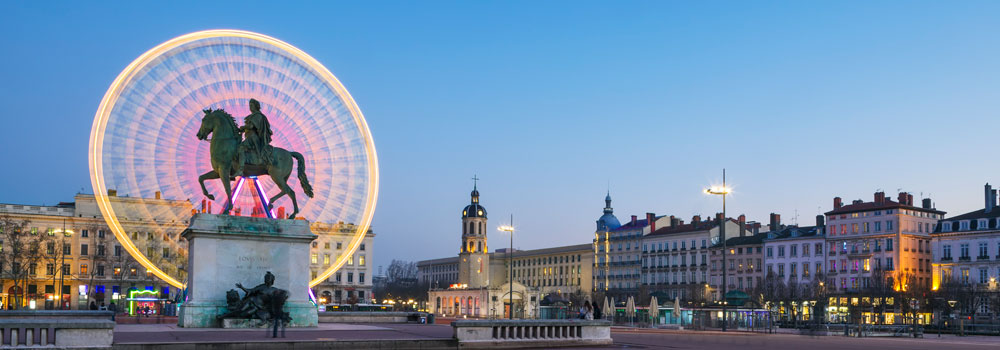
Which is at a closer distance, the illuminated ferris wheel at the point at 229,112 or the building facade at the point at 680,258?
the illuminated ferris wheel at the point at 229,112

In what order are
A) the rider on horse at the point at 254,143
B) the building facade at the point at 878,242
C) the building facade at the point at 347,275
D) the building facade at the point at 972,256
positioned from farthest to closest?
the building facade at the point at 347,275 → the building facade at the point at 878,242 → the building facade at the point at 972,256 → the rider on horse at the point at 254,143

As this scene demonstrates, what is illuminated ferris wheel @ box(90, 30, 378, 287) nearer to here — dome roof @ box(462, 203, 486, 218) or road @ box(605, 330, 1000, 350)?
road @ box(605, 330, 1000, 350)

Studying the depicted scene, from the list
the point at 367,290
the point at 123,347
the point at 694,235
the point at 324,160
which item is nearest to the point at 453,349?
the point at 123,347

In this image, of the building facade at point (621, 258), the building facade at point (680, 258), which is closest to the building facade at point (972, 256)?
the building facade at point (680, 258)

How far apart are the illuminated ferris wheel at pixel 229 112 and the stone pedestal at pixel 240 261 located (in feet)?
13.6

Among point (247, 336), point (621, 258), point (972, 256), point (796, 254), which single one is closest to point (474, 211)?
point (621, 258)

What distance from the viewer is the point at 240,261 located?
32938 mm

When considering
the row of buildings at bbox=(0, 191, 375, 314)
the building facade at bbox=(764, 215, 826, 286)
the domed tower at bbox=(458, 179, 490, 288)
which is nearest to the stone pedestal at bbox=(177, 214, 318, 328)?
the row of buildings at bbox=(0, 191, 375, 314)

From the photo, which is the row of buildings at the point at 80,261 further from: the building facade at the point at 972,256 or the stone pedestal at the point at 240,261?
the stone pedestal at the point at 240,261

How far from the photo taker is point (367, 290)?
15825cm

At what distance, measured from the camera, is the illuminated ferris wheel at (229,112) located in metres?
40.5

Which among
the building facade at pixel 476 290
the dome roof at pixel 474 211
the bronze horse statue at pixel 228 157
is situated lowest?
the building facade at pixel 476 290

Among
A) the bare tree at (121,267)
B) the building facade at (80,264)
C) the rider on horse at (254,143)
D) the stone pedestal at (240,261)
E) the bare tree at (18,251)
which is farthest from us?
the bare tree at (121,267)

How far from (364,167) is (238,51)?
7798 millimetres
